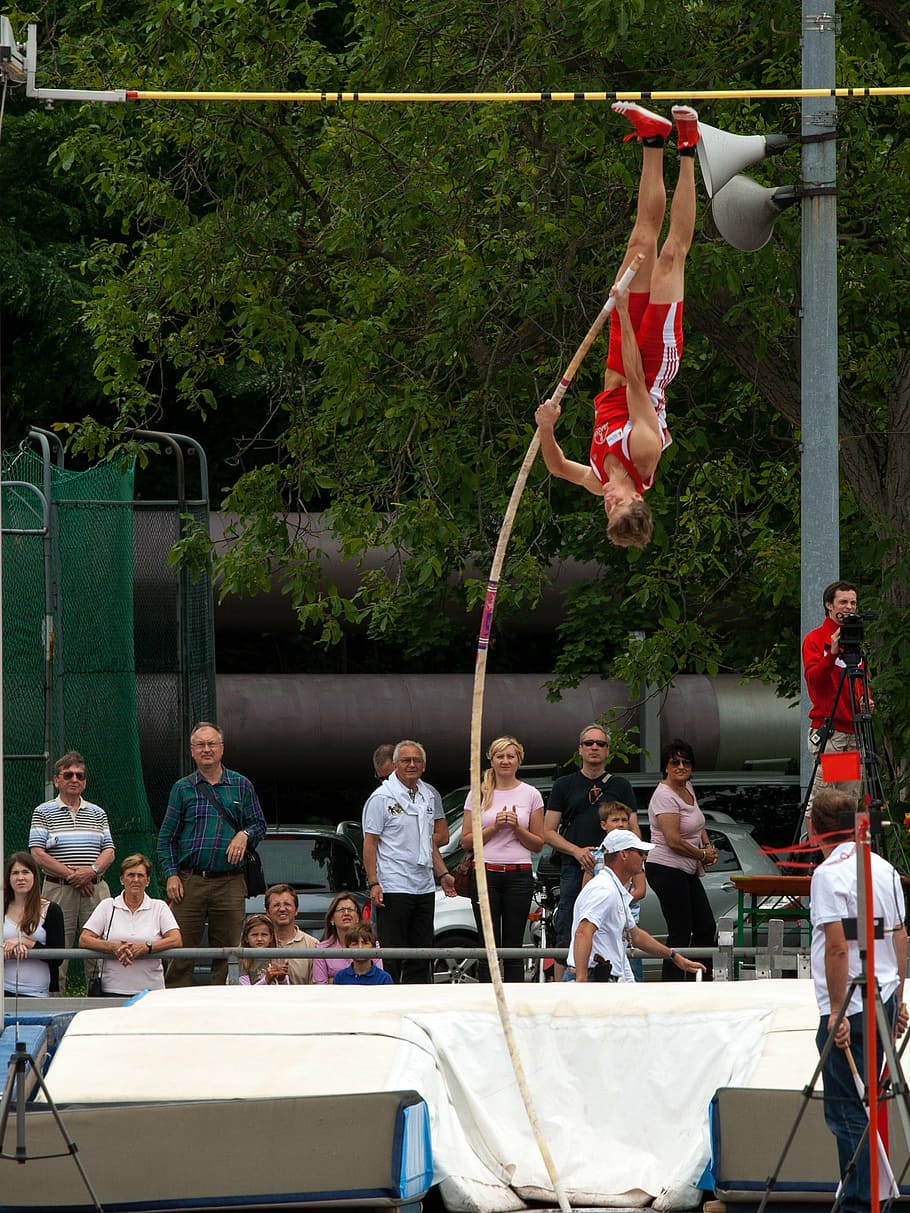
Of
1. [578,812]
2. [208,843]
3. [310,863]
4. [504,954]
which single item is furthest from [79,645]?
[504,954]

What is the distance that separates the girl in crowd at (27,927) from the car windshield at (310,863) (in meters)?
4.24

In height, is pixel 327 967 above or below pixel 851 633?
below

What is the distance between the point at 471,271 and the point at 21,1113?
6.46 m

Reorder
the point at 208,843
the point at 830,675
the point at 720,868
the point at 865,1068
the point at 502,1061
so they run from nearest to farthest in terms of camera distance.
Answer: the point at 865,1068 < the point at 502,1061 < the point at 830,675 < the point at 208,843 < the point at 720,868

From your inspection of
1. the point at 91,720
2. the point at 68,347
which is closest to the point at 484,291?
the point at 91,720

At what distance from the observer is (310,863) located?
13438 millimetres

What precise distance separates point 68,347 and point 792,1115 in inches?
558

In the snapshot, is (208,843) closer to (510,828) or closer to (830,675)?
(510,828)

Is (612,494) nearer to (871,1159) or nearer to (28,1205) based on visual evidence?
(871,1159)

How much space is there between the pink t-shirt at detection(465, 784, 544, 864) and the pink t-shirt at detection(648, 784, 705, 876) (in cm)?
62

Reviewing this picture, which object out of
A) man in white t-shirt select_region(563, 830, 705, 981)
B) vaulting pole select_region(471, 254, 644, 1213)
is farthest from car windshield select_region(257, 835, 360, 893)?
vaulting pole select_region(471, 254, 644, 1213)

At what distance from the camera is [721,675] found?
20344 millimetres

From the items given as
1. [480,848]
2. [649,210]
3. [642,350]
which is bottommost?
[480,848]

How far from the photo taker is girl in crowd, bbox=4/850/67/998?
868 centimetres
